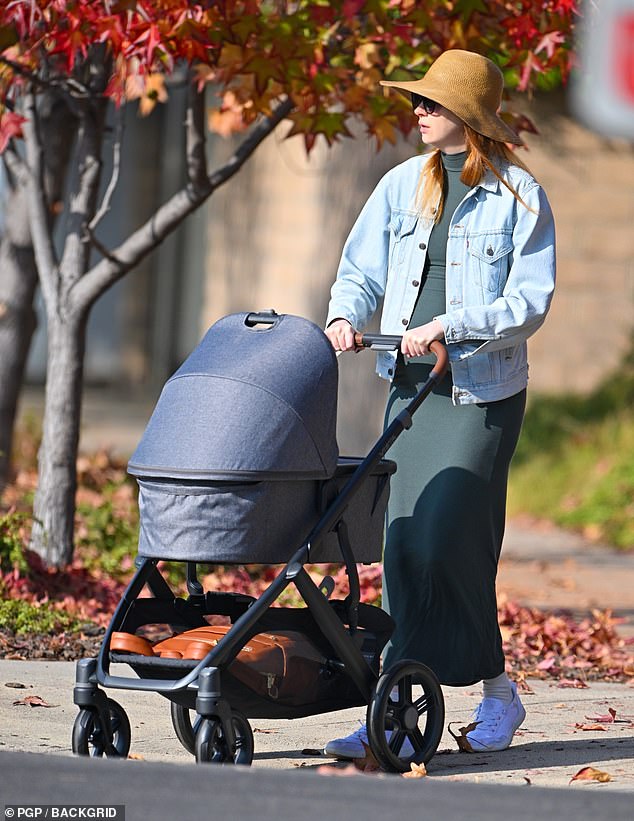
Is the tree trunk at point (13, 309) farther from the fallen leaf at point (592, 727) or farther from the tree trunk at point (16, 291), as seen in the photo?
the fallen leaf at point (592, 727)

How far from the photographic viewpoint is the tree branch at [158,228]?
21.5ft

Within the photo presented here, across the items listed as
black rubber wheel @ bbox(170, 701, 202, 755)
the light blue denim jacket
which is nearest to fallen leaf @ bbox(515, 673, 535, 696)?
the light blue denim jacket

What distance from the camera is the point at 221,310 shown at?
1521 centimetres

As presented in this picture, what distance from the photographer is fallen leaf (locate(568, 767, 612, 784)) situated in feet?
14.2

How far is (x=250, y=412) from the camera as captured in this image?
4.08m

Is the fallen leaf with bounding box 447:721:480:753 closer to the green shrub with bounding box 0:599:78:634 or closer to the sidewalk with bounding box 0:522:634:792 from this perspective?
the sidewalk with bounding box 0:522:634:792

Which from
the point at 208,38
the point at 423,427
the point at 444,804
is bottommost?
the point at 444,804

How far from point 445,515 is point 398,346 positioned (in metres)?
0.51

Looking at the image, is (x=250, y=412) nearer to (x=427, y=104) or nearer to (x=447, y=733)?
(x=427, y=104)

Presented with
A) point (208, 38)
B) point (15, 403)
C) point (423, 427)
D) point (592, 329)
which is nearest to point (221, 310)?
point (592, 329)

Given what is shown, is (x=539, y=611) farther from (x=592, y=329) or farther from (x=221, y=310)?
(x=221, y=310)

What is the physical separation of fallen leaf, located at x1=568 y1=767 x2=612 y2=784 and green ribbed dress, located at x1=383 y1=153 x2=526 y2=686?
0.44m

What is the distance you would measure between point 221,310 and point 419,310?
1064 cm

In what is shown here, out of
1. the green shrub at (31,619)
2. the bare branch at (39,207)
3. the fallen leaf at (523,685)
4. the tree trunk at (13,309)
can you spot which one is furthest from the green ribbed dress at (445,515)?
the tree trunk at (13,309)
